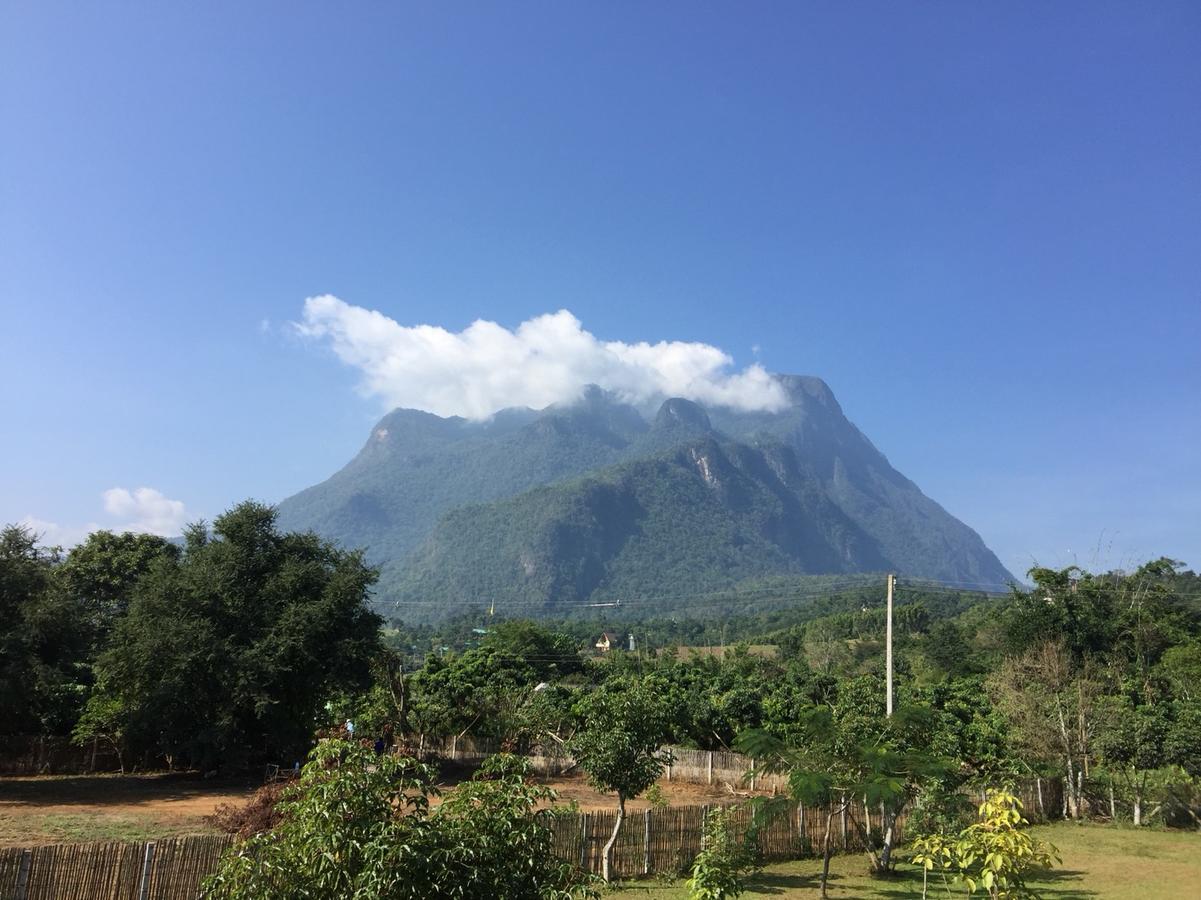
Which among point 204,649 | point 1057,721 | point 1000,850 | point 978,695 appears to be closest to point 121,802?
point 204,649

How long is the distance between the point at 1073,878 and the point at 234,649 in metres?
24.0

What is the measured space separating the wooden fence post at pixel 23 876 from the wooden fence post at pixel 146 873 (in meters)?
1.37

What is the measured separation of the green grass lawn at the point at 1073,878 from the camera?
1476 cm

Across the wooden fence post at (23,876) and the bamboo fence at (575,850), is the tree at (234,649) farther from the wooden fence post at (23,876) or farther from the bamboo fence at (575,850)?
the wooden fence post at (23,876)

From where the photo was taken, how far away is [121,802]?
21234mm

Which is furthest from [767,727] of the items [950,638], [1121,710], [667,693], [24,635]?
[950,638]

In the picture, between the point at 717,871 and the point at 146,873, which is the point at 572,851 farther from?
the point at 146,873

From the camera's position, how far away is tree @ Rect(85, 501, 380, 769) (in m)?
24.6

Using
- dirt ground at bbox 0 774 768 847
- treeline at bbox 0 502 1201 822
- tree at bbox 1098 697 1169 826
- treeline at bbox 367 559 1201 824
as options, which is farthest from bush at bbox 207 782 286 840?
tree at bbox 1098 697 1169 826

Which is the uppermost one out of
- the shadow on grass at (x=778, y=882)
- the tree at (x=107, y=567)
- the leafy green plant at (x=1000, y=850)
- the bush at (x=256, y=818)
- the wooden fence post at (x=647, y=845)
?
the tree at (x=107, y=567)

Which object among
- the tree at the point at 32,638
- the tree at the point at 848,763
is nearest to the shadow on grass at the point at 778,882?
the tree at the point at 848,763

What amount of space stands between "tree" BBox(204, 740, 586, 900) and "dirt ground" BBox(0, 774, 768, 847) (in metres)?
13.3

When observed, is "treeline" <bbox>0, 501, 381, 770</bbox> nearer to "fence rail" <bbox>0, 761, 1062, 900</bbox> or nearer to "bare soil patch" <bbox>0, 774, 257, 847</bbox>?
"bare soil patch" <bbox>0, 774, 257, 847</bbox>

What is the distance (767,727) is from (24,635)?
90.2 feet
